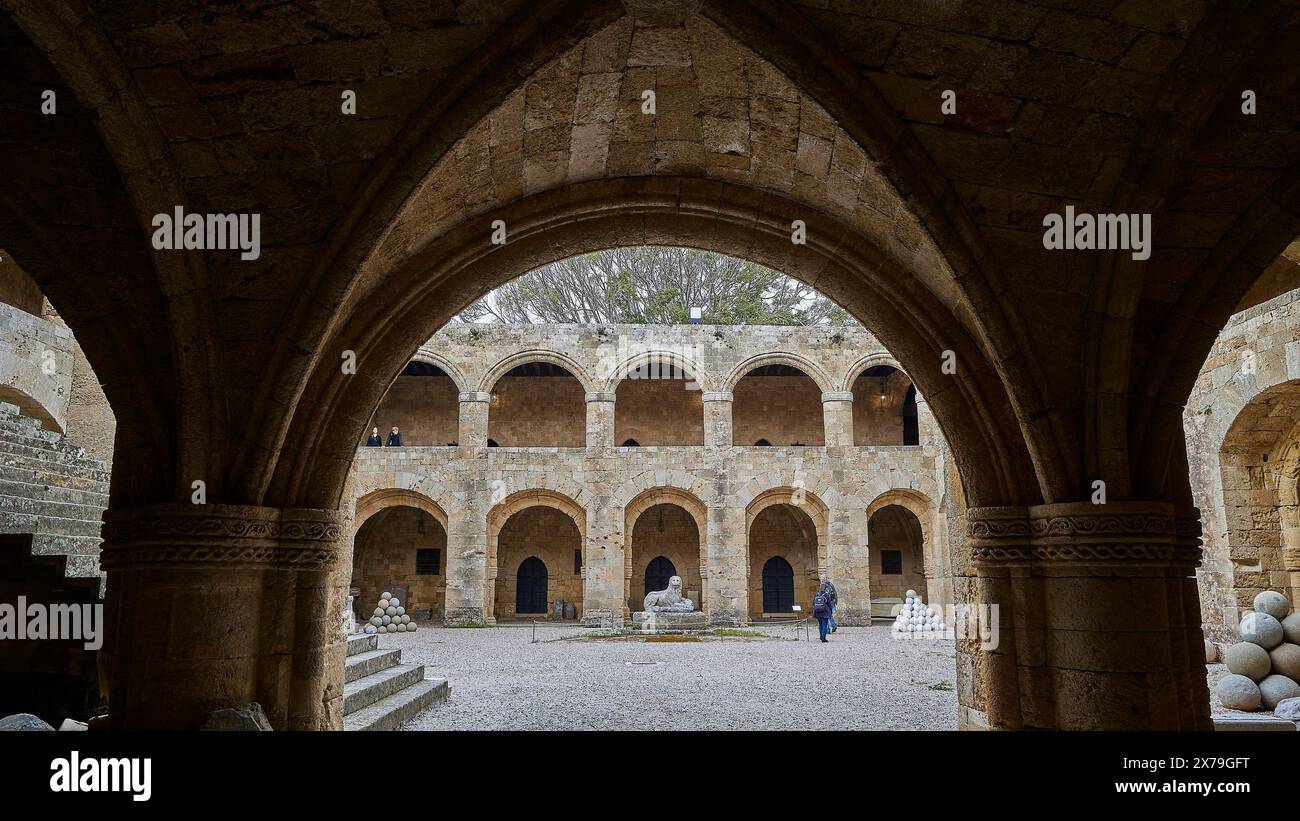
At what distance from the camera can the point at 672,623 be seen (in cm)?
1517

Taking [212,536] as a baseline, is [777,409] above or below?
above

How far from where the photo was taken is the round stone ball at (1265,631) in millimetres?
7457

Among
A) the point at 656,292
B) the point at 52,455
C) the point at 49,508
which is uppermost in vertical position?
the point at 656,292

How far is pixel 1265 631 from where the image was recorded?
7.48 meters

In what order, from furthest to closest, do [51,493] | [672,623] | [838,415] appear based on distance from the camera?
1. [838,415]
2. [672,623]
3. [51,493]

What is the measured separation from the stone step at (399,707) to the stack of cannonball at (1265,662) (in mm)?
7447

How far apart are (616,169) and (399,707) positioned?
4.78 m

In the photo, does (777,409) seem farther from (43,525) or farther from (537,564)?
(43,525)

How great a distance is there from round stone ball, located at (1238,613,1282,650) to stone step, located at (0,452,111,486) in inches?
453

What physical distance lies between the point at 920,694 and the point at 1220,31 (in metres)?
6.58

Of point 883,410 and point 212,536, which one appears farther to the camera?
point 883,410

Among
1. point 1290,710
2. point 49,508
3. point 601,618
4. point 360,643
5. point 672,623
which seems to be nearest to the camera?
point 1290,710

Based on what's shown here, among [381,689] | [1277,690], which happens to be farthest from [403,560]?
[1277,690]

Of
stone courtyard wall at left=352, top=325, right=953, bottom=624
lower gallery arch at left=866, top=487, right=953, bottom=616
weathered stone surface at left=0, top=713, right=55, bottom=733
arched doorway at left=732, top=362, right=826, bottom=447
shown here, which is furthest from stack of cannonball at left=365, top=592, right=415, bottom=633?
lower gallery arch at left=866, top=487, right=953, bottom=616
